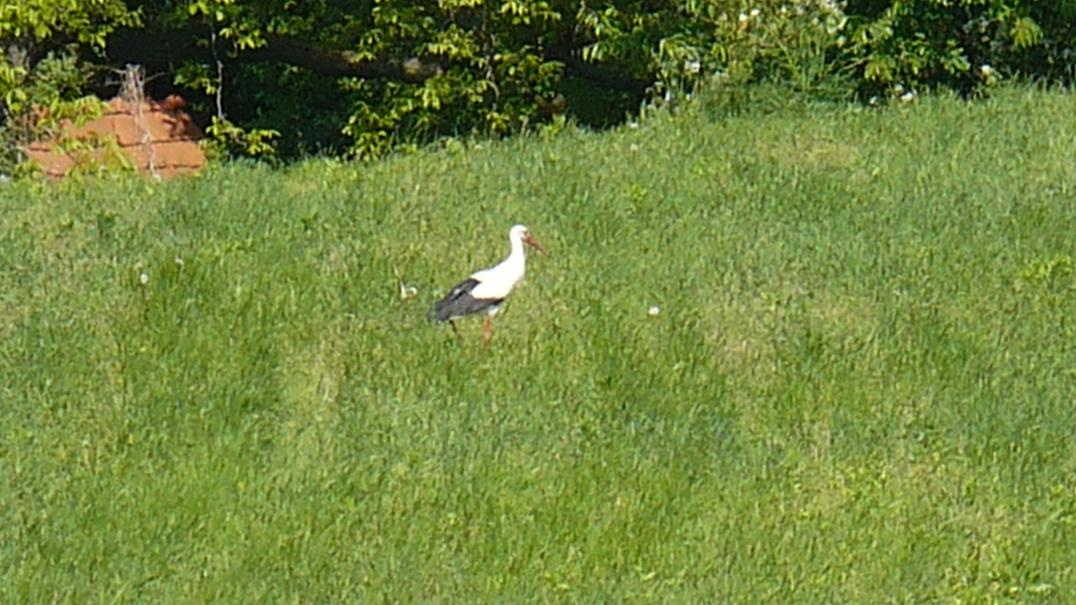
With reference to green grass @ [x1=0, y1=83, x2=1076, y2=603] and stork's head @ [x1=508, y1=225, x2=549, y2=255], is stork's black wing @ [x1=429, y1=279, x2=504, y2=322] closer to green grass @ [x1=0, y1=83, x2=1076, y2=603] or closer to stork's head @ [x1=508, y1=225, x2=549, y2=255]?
green grass @ [x1=0, y1=83, x2=1076, y2=603]

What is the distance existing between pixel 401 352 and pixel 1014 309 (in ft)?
10.7

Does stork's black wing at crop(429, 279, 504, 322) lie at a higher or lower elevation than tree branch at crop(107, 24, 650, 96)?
higher

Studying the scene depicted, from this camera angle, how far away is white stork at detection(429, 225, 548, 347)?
1009 cm

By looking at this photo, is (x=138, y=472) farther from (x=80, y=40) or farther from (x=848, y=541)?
(x=80, y=40)

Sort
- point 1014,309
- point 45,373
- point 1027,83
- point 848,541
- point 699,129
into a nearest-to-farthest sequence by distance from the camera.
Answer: point 848,541 < point 45,373 < point 1014,309 < point 699,129 < point 1027,83

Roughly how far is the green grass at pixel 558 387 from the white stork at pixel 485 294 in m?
0.16

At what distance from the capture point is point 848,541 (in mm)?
8656

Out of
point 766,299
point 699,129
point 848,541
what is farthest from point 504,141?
point 848,541

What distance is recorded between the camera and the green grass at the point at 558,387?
334 inches

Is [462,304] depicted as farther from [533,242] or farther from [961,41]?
[961,41]

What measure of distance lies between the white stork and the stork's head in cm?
8

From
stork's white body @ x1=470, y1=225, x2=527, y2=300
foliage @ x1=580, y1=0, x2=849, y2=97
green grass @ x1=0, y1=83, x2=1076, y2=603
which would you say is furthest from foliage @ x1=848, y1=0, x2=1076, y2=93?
stork's white body @ x1=470, y1=225, x2=527, y2=300

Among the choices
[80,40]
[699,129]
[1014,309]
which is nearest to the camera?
[1014,309]

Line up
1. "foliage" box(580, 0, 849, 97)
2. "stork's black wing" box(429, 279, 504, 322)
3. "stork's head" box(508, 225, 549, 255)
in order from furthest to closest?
"foliage" box(580, 0, 849, 97) → "stork's head" box(508, 225, 549, 255) → "stork's black wing" box(429, 279, 504, 322)
